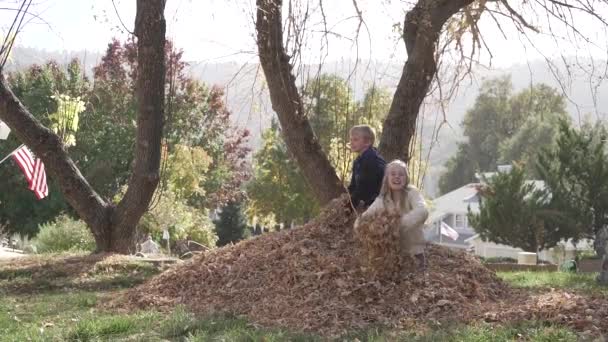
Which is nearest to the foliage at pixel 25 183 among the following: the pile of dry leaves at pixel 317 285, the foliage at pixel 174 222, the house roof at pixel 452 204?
the foliage at pixel 174 222

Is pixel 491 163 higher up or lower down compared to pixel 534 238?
higher up

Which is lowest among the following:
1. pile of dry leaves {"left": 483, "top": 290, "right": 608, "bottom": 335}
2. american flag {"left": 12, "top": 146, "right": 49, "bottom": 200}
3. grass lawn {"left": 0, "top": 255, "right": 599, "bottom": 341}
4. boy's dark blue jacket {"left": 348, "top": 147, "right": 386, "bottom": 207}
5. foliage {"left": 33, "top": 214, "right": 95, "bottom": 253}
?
grass lawn {"left": 0, "top": 255, "right": 599, "bottom": 341}

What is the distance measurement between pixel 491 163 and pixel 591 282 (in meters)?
59.7

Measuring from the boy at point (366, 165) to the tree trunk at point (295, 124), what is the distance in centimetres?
253

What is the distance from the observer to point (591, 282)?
917 centimetres

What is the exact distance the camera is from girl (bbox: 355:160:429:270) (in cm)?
554

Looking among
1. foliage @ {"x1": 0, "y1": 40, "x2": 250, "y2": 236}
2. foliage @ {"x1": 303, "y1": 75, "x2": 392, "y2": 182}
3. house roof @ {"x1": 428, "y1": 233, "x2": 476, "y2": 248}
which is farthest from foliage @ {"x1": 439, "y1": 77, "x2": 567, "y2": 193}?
foliage @ {"x1": 303, "y1": 75, "x2": 392, "y2": 182}

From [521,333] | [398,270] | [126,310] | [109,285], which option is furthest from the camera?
[109,285]

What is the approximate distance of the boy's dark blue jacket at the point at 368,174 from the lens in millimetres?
6242

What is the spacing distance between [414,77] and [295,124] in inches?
60.8

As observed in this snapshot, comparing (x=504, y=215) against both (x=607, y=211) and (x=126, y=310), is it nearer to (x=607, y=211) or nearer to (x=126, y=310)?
(x=607, y=211)

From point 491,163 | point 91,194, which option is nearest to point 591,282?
point 91,194

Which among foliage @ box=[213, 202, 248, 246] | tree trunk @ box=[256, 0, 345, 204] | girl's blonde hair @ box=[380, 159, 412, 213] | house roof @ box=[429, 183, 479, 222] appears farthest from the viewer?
house roof @ box=[429, 183, 479, 222]

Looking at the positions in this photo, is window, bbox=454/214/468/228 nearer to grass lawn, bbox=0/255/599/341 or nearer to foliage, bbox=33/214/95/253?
foliage, bbox=33/214/95/253
